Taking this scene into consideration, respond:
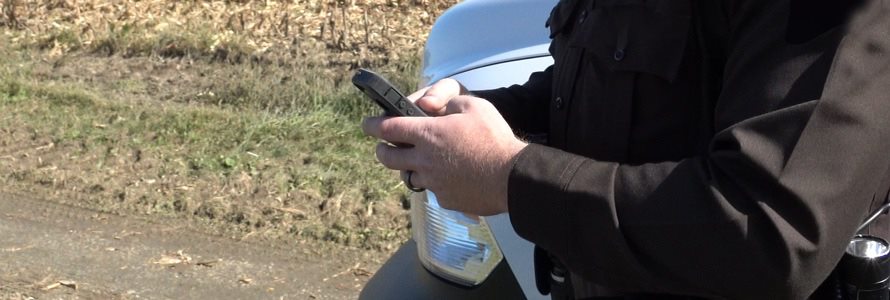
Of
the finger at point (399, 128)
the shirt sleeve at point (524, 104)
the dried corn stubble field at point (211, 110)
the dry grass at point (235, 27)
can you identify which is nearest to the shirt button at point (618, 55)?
the finger at point (399, 128)

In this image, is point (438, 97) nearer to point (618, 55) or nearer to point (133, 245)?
point (618, 55)

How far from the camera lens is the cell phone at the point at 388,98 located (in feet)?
5.66

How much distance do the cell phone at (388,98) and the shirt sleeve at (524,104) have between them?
1.02 ft

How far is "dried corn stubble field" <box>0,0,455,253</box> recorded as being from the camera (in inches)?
202

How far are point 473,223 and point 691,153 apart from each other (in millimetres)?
926

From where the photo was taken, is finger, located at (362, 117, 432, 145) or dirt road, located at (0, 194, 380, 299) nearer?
finger, located at (362, 117, 432, 145)

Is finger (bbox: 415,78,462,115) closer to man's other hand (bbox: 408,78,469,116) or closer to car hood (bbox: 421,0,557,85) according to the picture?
man's other hand (bbox: 408,78,469,116)

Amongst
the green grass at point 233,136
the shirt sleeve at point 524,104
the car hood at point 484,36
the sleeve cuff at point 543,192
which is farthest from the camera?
the green grass at point 233,136

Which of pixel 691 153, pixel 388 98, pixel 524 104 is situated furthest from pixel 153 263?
pixel 691 153

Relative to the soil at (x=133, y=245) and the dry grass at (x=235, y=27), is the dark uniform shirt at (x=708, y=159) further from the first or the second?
the dry grass at (x=235, y=27)

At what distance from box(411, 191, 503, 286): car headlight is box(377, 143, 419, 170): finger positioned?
0.65 metres

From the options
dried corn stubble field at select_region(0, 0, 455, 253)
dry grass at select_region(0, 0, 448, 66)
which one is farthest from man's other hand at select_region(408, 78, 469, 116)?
dry grass at select_region(0, 0, 448, 66)

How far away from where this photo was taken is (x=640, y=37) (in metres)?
1.60

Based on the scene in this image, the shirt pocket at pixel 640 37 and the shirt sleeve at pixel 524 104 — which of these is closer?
the shirt pocket at pixel 640 37
